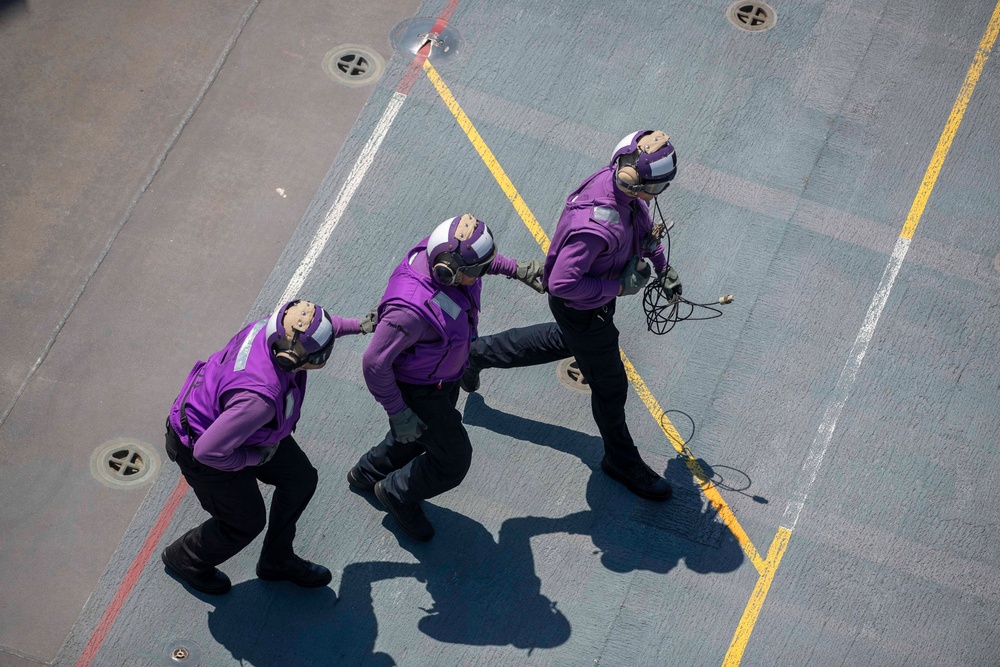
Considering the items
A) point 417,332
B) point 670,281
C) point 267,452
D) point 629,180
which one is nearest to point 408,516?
point 267,452

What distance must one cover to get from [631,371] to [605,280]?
1.57 m

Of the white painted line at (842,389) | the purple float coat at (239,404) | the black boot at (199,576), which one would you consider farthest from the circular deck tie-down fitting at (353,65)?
the white painted line at (842,389)

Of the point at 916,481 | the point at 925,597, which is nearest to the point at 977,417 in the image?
the point at 916,481

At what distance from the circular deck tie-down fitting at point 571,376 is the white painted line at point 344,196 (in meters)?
2.28

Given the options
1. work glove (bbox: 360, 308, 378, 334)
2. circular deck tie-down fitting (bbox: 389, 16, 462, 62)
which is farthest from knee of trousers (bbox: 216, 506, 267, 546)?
circular deck tie-down fitting (bbox: 389, 16, 462, 62)

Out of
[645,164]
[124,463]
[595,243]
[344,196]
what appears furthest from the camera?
[344,196]

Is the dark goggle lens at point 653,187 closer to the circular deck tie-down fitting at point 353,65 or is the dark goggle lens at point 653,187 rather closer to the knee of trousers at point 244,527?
the knee of trousers at point 244,527

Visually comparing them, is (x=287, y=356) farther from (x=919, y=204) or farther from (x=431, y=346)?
(x=919, y=204)

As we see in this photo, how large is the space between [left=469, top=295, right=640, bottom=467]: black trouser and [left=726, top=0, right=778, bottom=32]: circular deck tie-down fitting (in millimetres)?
4134

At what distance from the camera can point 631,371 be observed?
7.79 meters

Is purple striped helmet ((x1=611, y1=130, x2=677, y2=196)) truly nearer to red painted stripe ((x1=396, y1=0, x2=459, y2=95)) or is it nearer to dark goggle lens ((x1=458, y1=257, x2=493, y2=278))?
dark goggle lens ((x1=458, y1=257, x2=493, y2=278))

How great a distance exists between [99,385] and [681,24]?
248 inches

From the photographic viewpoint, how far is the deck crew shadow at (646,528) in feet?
23.1

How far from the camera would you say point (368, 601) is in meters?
6.82
